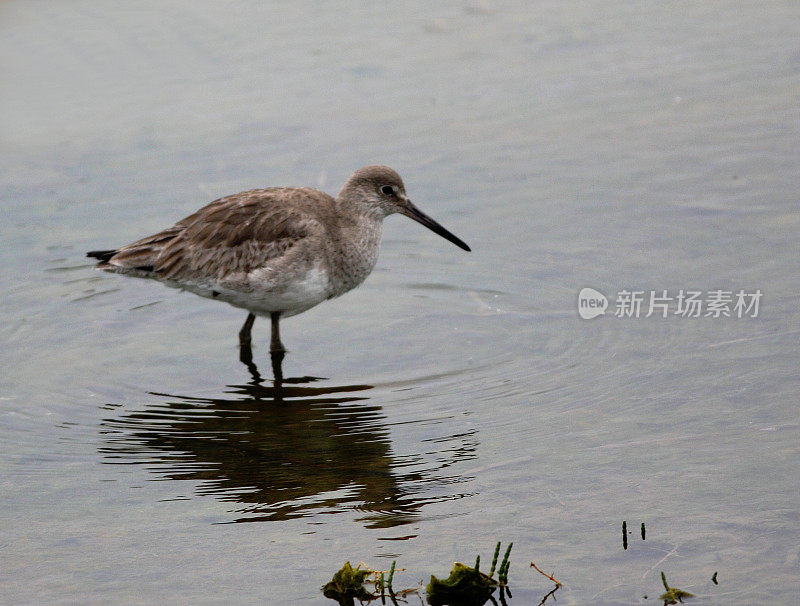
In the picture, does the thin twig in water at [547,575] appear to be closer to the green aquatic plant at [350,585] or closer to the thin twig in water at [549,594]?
the thin twig in water at [549,594]

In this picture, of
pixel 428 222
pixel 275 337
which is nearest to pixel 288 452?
pixel 275 337

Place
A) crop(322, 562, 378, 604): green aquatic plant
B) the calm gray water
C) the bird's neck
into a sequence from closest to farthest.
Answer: crop(322, 562, 378, 604): green aquatic plant
the calm gray water
the bird's neck

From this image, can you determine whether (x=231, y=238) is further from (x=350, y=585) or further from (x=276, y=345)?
(x=350, y=585)

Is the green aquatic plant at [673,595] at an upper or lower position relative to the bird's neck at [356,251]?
lower

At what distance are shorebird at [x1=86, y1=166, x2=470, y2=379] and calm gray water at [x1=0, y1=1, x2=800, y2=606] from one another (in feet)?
1.34

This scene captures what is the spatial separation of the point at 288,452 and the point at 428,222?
2.72 metres

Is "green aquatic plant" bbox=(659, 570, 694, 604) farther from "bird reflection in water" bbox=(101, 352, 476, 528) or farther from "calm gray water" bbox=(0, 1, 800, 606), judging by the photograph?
"bird reflection in water" bbox=(101, 352, 476, 528)

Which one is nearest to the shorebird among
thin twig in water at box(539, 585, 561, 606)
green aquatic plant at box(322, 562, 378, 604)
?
green aquatic plant at box(322, 562, 378, 604)

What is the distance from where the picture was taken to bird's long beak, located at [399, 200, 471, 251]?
8992 mm

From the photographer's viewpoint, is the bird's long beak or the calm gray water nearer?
the calm gray water

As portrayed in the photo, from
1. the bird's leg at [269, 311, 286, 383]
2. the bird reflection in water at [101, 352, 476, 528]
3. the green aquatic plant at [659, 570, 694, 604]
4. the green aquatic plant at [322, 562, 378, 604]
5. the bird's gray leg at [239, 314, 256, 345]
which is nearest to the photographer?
the green aquatic plant at [659, 570, 694, 604]

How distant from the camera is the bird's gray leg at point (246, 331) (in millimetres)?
8836

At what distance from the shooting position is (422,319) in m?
8.76

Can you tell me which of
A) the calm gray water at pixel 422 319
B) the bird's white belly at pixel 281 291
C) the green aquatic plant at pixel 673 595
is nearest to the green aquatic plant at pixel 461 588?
the calm gray water at pixel 422 319
